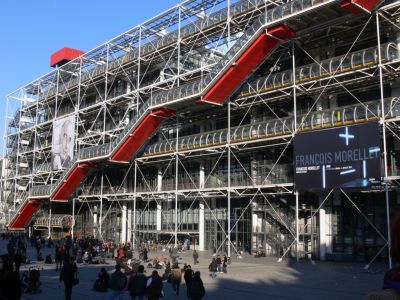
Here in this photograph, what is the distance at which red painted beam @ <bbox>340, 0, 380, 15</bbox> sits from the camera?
2116 centimetres

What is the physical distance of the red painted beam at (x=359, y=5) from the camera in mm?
21156

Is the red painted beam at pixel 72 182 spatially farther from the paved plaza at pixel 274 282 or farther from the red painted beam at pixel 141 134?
the paved plaza at pixel 274 282

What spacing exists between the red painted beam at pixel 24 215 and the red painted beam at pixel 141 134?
1281cm

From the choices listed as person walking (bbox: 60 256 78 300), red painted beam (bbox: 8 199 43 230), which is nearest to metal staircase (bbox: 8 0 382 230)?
red painted beam (bbox: 8 199 43 230)

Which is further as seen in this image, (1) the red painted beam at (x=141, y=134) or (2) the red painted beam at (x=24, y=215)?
(2) the red painted beam at (x=24, y=215)

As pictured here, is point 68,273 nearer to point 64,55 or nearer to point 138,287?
point 138,287

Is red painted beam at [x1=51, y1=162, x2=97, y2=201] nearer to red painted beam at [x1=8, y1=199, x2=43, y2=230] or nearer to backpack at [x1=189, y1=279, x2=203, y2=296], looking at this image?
red painted beam at [x1=8, y1=199, x2=43, y2=230]

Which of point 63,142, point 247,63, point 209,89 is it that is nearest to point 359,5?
point 247,63

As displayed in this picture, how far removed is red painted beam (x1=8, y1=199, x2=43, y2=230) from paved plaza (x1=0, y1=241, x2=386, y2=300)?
69.3 feet

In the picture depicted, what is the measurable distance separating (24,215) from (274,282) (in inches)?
1252

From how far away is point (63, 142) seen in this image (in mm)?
41906

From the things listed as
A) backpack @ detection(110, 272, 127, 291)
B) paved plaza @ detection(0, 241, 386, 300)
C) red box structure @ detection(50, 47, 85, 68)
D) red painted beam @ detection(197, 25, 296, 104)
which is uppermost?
red box structure @ detection(50, 47, 85, 68)

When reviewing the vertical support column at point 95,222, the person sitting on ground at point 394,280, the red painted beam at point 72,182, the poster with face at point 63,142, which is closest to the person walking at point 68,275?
the person sitting on ground at point 394,280

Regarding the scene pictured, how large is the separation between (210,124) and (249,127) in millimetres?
6740
